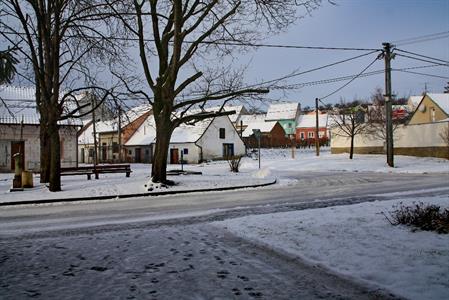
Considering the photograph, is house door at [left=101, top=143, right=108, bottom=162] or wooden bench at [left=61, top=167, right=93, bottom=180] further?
house door at [left=101, top=143, right=108, bottom=162]

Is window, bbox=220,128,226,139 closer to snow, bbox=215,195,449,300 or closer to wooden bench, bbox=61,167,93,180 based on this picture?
wooden bench, bbox=61,167,93,180

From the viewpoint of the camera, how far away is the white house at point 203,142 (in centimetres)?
5594

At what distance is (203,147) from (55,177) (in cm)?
3768

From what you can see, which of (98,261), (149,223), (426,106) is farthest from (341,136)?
(98,261)

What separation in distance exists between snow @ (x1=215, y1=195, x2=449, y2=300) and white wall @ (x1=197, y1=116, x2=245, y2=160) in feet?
152

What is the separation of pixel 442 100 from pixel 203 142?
92.2 feet

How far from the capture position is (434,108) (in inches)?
1965

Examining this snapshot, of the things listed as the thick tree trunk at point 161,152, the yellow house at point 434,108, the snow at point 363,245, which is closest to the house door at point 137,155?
the yellow house at point 434,108

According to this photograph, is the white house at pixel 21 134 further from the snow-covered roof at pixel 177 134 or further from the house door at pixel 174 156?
the house door at pixel 174 156

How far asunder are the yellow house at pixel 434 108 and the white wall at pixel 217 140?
876 inches

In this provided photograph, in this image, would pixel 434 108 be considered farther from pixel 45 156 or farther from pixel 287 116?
pixel 287 116

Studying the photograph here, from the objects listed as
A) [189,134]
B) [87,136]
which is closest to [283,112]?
[87,136]

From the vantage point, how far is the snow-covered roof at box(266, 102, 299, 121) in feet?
348

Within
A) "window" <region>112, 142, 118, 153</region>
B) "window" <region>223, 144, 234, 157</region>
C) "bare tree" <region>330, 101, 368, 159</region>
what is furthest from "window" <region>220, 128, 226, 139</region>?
"window" <region>112, 142, 118, 153</region>
